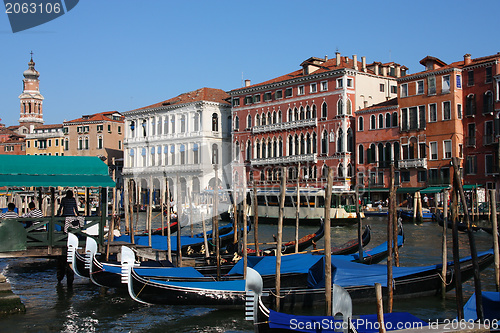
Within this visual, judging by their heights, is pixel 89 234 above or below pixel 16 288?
above

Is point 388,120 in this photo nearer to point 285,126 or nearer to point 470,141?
point 470,141

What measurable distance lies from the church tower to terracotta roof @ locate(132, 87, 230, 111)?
73.9 feet

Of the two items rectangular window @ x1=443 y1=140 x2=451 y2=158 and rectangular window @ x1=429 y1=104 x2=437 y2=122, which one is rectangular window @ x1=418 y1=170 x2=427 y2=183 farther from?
rectangular window @ x1=429 y1=104 x2=437 y2=122

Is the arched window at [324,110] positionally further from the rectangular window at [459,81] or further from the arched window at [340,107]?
the rectangular window at [459,81]

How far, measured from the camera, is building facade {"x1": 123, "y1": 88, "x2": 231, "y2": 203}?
3619 cm

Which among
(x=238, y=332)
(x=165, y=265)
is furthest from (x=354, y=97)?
(x=238, y=332)

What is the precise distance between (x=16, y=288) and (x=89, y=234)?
1.73m

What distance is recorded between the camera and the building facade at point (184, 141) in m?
36.2

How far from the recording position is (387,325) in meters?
5.17

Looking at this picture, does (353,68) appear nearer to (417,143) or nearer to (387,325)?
(417,143)

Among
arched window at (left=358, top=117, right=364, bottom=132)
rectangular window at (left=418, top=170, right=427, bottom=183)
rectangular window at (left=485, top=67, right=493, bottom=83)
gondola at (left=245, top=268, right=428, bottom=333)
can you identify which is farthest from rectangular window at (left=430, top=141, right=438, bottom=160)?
gondola at (left=245, top=268, right=428, bottom=333)

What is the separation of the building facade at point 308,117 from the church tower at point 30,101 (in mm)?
29727

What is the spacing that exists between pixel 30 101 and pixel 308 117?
36.3 meters

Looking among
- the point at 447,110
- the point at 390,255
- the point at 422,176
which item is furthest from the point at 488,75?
the point at 390,255
